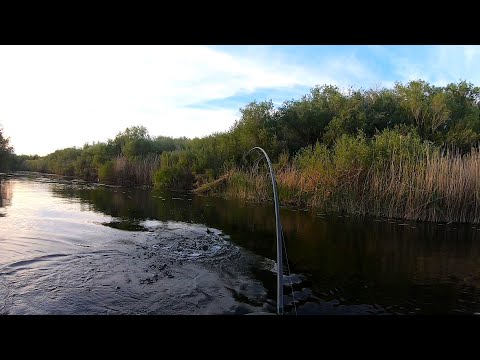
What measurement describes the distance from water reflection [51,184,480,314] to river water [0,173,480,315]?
3 cm

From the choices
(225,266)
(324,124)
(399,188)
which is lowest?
(225,266)

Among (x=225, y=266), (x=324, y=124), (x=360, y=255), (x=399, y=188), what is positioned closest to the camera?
(x=225, y=266)

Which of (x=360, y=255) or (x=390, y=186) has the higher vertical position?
(x=390, y=186)

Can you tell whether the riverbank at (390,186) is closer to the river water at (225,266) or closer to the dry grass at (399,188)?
the dry grass at (399,188)

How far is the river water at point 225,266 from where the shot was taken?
17.1 ft

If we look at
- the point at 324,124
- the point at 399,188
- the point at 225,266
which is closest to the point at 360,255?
the point at 225,266

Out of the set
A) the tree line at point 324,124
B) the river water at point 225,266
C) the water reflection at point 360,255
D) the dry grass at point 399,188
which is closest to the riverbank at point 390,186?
the dry grass at point 399,188

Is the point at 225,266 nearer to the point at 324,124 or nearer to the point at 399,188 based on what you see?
the point at 399,188

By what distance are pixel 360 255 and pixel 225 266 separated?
10.8ft

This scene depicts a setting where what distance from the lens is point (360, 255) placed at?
842 cm

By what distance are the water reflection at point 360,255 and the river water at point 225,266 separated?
0.11 feet

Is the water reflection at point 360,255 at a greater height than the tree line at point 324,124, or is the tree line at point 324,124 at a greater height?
the tree line at point 324,124

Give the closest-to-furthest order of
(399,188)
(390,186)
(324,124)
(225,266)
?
(225,266) < (399,188) < (390,186) < (324,124)

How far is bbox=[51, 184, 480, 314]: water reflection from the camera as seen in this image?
18.3 feet
